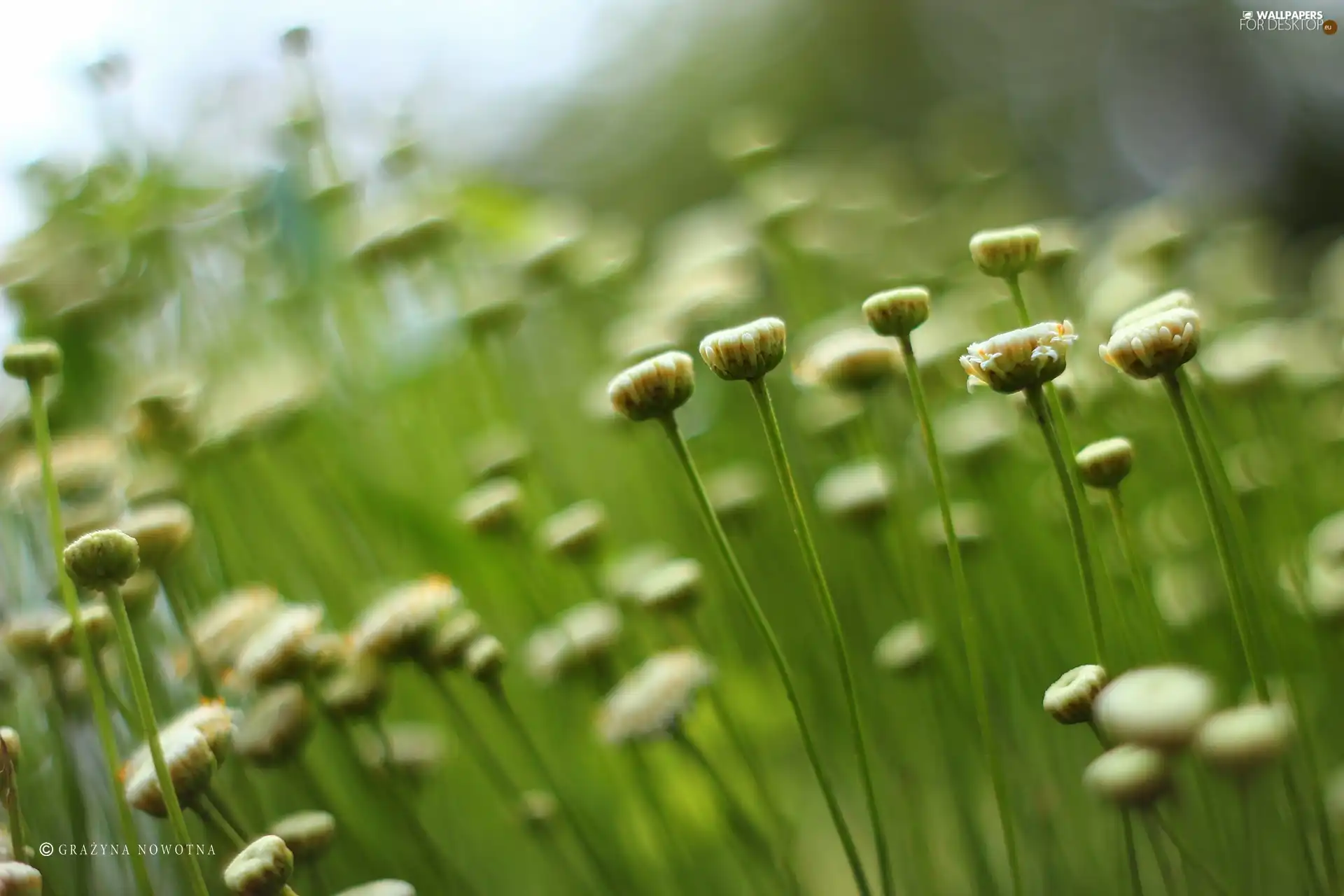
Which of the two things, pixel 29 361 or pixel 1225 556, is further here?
pixel 29 361

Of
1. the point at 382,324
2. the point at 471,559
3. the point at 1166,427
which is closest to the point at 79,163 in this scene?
the point at 382,324

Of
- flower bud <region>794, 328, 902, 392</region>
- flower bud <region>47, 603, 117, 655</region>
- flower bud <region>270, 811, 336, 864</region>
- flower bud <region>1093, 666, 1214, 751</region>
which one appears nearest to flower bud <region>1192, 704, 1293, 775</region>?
flower bud <region>1093, 666, 1214, 751</region>

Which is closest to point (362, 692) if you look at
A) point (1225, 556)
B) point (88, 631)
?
point (88, 631)

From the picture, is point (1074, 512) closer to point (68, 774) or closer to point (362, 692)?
point (362, 692)

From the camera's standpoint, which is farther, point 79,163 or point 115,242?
point 79,163

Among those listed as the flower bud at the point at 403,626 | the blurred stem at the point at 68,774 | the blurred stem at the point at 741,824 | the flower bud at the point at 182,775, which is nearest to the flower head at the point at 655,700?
the blurred stem at the point at 741,824

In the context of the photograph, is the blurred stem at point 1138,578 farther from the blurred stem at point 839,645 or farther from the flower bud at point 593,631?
the flower bud at point 593,631

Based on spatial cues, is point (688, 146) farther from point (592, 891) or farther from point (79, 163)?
point (592, 891)

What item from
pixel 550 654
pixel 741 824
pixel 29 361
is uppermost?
pixel 29 361
